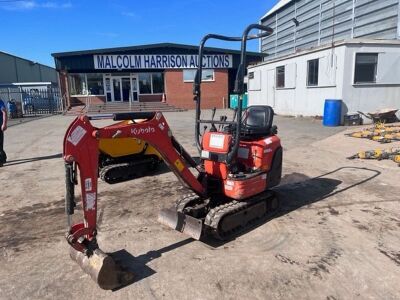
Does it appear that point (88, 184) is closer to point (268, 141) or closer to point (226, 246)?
point (226, 246)

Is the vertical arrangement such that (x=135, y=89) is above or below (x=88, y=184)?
above

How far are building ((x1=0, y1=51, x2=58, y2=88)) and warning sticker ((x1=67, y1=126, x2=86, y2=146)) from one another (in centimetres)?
3408

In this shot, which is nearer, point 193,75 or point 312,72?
point 312,72

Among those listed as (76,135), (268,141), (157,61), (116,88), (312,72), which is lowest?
(268,141)

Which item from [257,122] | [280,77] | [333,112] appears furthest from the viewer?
[280,77]

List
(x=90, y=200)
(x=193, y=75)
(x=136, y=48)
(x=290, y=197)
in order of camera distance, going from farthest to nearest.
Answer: (x=193, y=75)
(x=136, y=48)
(x=290, y=197)
(x=90, y=200)

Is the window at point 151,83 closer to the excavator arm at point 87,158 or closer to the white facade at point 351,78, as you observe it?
the white facade at point 351,78

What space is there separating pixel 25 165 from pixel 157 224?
18.9 ft

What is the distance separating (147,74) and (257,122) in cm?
2721

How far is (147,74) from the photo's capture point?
31281 mm

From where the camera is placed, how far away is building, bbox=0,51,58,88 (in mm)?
43938

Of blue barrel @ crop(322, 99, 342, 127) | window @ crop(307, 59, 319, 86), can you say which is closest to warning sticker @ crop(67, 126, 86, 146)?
blue barrel @ crop(322, 99, 342, 127)

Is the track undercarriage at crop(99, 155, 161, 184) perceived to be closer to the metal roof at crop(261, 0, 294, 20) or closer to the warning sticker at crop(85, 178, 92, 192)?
the warning sticker at crop(85, 178, 92, 192)

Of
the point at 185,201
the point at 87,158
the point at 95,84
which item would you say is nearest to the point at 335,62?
the point at 185,201
